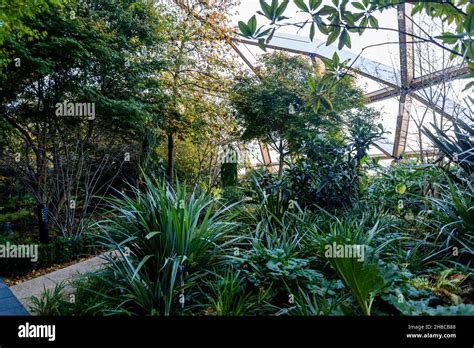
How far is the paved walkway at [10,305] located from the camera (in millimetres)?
1480

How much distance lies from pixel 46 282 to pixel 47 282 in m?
0.01

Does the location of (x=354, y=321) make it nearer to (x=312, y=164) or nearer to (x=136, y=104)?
(x=312, y=164)

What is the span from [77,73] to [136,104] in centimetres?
63

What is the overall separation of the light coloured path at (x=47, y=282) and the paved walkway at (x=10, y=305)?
0.12 ft

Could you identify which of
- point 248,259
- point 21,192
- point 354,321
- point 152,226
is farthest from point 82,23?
point 354,321

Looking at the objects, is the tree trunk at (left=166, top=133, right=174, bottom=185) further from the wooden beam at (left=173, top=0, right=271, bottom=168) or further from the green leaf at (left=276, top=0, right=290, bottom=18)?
the green leaf at (left=276, top=0, right=290, bottom=18)

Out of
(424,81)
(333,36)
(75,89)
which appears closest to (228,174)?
(75,89)

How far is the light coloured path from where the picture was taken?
1.93 metres

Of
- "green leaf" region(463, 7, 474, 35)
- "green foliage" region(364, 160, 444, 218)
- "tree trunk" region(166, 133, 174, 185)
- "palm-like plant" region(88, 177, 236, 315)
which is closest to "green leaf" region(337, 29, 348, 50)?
"green leaf" region(463, 7, 474, 35)

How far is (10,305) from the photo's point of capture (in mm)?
1621

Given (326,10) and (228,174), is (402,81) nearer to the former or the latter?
(228,174)

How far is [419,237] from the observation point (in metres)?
2.13

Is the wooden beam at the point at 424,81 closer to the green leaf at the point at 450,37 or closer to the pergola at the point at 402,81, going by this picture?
the pergola at the point at 402,81

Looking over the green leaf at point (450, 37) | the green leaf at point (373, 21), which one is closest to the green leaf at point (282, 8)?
the green leaf at point (373, 21)
